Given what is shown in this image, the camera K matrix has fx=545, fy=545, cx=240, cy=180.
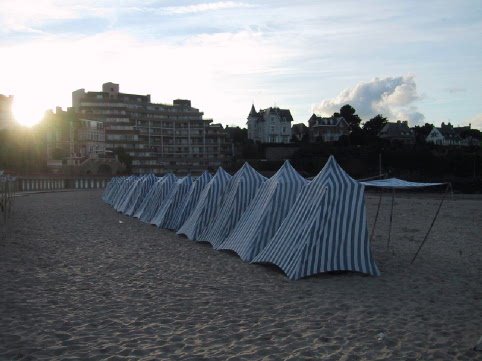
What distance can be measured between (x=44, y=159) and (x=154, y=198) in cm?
6346

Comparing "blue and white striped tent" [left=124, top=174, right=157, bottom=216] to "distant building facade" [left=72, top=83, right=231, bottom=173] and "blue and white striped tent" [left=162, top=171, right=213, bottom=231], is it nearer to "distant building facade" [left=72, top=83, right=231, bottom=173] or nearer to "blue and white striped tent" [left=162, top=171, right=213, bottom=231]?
"blue and white striped tent" [left=162, top=171, right=213, bottom=231]

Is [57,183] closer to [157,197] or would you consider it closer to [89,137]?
[89,137]

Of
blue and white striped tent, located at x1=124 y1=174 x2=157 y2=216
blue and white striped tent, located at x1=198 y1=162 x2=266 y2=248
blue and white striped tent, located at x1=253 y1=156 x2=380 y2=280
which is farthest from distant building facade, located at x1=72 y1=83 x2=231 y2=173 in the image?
blue and white striped tent, located at x1=253 y1=156 x2=380 y2=280

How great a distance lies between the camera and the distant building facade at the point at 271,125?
11231 centimetres

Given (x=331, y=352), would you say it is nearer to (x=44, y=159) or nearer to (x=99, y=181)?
(x=99, y=181)

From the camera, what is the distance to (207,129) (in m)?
112

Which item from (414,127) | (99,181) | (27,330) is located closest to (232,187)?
(27,330)

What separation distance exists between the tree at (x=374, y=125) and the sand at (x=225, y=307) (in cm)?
8427

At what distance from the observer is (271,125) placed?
370 ft

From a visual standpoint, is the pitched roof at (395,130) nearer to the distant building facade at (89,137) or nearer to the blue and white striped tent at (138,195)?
the distant building facade at (89,137)

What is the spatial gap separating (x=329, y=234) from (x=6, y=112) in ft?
262

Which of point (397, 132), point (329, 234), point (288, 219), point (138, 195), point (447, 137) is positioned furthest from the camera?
point (447, 137)

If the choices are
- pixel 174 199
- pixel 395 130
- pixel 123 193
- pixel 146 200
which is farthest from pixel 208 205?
pixel 395 130

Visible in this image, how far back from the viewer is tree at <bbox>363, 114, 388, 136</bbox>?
94375mm
